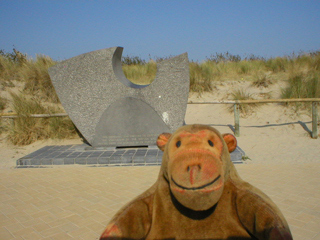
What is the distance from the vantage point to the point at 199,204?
1.78 metres

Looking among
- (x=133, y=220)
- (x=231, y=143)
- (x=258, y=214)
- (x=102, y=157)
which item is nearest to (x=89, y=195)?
(x=102, y=157)

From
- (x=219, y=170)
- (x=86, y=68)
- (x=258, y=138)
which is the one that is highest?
(x=86, y=68)

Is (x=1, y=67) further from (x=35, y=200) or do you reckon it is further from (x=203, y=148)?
(x=203, y=148)

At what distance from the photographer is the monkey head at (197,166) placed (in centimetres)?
175

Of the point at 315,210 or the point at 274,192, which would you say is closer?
the point at 315,210


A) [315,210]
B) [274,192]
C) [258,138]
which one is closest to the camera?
[315,210]

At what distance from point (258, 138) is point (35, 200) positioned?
21.1ft

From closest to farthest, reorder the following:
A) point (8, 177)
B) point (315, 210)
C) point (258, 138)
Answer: point (315, 210), point (8, 177), point (258, 138)

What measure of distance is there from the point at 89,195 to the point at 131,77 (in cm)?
995

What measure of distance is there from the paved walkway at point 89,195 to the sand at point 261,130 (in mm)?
866

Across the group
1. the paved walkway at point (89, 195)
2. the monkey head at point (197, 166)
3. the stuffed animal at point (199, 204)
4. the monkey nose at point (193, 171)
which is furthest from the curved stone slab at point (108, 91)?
the monkey nose at point (193, 171)

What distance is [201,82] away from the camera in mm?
13180

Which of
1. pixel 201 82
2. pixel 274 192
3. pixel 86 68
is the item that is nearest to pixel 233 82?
pixel 201 82

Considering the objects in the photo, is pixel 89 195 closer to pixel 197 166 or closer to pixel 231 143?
pixel 231 143
